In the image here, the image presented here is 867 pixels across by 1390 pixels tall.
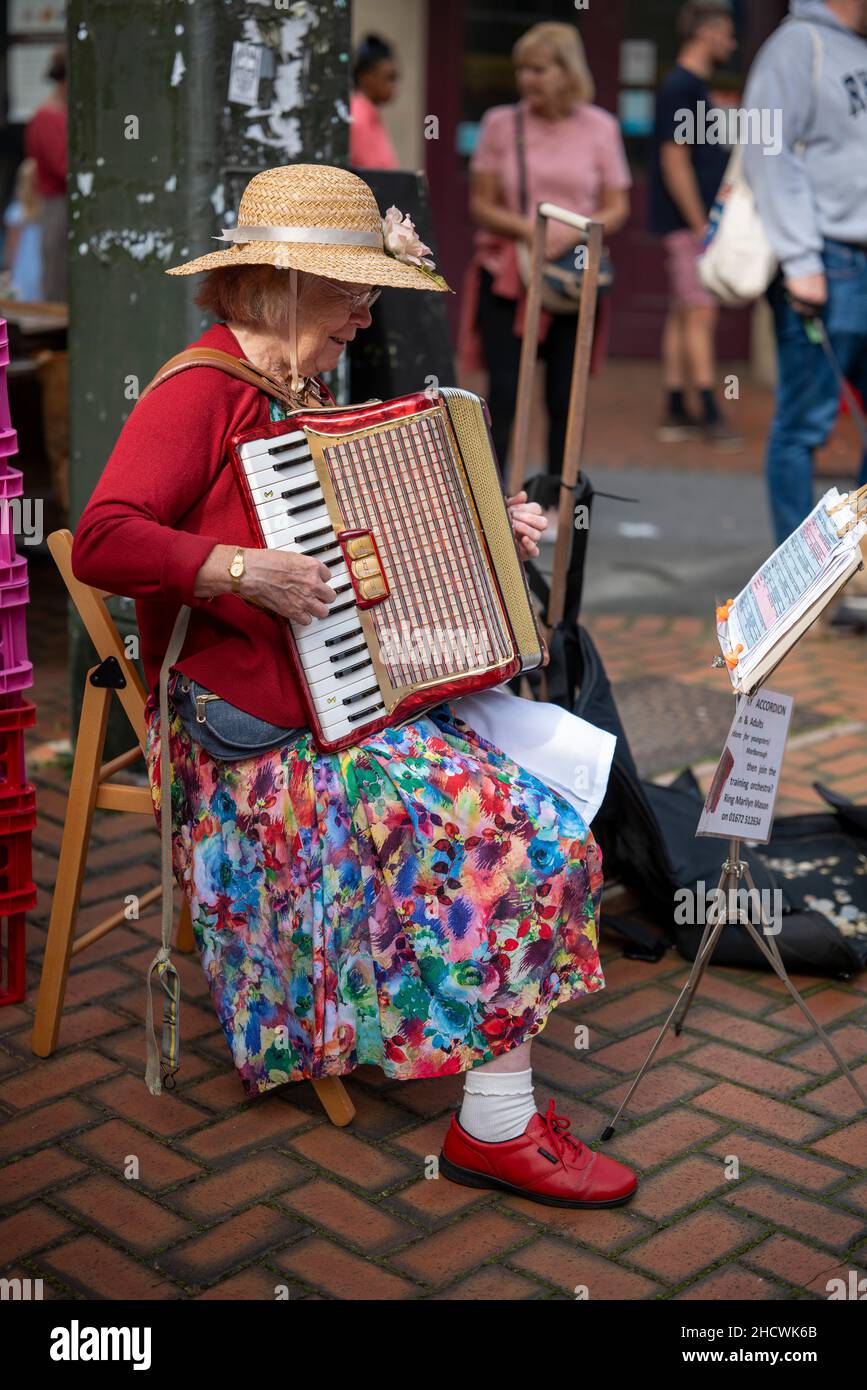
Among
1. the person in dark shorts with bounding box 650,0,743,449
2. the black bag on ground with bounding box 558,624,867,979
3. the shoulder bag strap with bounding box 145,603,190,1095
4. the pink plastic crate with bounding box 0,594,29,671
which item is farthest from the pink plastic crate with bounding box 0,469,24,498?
the person in dark shorts with bounding box 650,0,743,449

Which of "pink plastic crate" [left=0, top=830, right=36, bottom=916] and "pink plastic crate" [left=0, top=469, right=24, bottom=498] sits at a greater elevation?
"pink plastic crate" [left=0, top=469, right=24, bottom=498]

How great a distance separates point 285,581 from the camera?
2.70 m

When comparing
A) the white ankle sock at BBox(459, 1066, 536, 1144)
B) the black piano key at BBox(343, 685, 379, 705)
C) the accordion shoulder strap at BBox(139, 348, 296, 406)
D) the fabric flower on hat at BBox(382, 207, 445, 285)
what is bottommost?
the white ankle sock at BBox(459, 1066, 536, 1144)

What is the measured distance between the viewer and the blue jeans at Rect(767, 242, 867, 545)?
5.56 metres

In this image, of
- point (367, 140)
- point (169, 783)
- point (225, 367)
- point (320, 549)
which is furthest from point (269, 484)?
point (367, 140)

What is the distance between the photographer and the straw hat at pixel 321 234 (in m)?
2.84

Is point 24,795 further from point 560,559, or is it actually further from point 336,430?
point 560,559

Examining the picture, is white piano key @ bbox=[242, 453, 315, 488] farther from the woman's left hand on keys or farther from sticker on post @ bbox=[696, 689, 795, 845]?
sticker on post @ bbox=[696, 689, 795, 845]

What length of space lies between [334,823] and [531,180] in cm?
475

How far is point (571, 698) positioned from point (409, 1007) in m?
1.15

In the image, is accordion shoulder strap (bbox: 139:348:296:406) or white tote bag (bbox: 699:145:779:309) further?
white tote bag (bbox: 699:145:779:309)

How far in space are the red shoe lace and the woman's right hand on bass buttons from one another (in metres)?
0.99

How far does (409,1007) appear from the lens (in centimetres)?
290

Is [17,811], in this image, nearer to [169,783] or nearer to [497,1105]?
[169,783]
